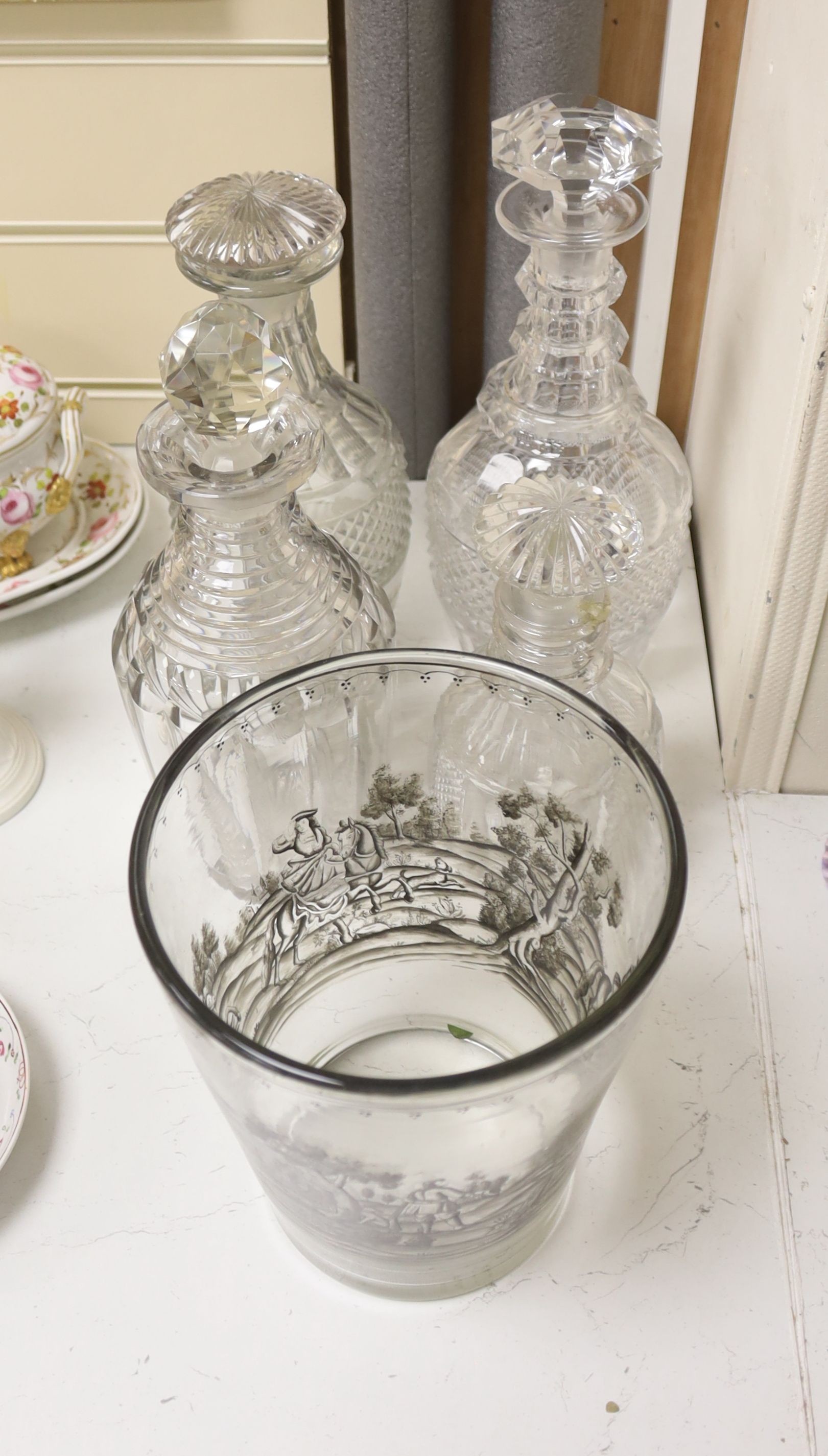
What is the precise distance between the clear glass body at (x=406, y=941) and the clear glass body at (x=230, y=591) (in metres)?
0.05

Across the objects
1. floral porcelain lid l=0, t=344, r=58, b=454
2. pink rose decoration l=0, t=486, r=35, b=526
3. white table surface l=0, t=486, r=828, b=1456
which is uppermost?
floral porcelain lid l=0, t=344, r=58, b=454

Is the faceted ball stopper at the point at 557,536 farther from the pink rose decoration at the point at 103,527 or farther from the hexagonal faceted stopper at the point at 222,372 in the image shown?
the pink rose decoration at the point at 103,527

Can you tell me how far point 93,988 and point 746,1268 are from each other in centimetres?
26

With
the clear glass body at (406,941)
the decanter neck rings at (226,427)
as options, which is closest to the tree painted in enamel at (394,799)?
the clear glass body at (406,941)

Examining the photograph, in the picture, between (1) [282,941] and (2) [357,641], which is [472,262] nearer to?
(2) [357,641]

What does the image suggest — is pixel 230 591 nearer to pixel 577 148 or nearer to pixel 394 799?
pixel 394 799

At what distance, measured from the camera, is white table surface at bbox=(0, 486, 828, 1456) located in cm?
39

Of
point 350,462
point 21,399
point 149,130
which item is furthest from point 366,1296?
point 149,130

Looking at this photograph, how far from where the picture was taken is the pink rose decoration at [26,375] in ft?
2.08

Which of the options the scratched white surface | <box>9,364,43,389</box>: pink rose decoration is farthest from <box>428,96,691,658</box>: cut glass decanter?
<box>9,364,43,389</box>: pink rose decoration

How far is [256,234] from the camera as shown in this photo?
508mm

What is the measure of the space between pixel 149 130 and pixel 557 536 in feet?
1.24

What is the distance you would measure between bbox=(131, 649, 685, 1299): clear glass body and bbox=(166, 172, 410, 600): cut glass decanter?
0.13 metres

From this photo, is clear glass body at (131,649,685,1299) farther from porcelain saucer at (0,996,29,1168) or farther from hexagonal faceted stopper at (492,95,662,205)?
hexagonal faceted stopper at (492,95,662,205)
